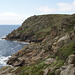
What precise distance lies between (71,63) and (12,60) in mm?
37514

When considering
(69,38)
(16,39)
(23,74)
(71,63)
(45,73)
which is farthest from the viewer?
(16,39)

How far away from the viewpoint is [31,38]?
356ft

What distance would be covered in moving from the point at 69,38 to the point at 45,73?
12.8 metres

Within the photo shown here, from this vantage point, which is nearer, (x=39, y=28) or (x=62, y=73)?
(x=62, y=73)

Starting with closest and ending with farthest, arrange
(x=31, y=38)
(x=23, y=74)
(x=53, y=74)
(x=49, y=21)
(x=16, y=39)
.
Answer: (x=53, y=74), (x=23, y=74), (x=31, y=38), (x=16, y=39), (x=49, y=21)

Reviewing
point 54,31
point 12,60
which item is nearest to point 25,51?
point 12,60

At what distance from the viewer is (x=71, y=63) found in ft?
54.6

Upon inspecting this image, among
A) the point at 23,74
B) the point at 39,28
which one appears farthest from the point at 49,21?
the point at 23,74

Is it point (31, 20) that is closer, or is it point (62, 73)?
point (62, 73)

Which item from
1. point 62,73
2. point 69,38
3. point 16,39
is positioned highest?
point 69,38

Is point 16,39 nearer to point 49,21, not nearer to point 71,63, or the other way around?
point 49,21

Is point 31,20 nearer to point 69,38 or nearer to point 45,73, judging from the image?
point 69,38

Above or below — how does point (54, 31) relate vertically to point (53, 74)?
above

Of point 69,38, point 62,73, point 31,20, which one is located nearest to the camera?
point 62,73
